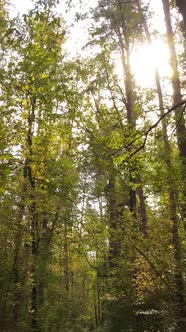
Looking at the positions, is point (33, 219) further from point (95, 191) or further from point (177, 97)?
point (177, 97)

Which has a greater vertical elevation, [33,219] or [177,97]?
[177,97]

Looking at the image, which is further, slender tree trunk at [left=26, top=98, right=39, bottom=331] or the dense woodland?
slender tree trunk at [left=26, top=98, right=39, bottom=331]

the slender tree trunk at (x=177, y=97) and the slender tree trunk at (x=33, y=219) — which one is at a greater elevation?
the slender tree trunk at (x=177, y=97)

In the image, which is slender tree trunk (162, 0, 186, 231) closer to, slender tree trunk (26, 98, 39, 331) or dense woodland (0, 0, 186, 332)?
dense woodland (0, 0, 186, 332)

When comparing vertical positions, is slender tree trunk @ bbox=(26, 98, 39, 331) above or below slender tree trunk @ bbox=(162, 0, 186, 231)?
below

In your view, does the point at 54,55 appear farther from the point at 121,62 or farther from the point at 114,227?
the point at 121,62

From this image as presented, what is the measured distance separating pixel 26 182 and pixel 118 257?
3.07 metres

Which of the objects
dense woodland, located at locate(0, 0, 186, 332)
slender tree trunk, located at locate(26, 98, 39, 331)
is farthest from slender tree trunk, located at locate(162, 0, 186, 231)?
slender tree trunk, located at locate(26, 98, 39, 331)

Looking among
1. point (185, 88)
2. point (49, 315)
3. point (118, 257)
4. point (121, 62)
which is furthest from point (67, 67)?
→ point (49, 315)

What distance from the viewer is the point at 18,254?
9.69m

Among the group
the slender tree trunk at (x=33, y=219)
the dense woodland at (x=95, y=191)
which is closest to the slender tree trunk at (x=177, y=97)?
the dense woodland at (x=95, y=191)

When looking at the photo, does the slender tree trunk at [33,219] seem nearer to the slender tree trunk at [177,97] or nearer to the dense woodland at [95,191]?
the dense woodland at [95,191]

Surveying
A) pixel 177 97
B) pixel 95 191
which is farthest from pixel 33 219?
pixel 177 97

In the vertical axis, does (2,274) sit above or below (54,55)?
below
